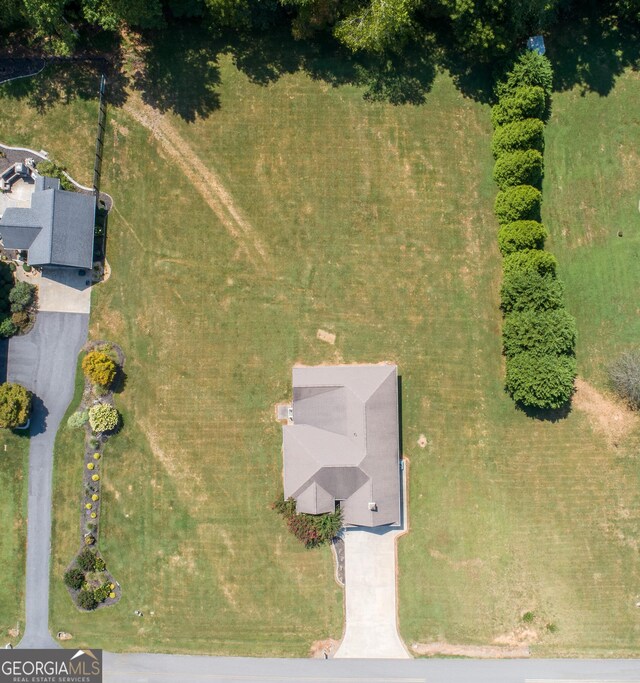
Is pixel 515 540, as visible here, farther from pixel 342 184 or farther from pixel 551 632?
pixel 342 184

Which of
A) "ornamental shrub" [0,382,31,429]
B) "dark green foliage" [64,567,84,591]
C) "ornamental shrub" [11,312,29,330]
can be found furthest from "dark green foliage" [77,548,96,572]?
"ornamental shrub" [11,312,29,330]

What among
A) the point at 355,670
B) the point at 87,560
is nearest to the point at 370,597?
the point at 355,670

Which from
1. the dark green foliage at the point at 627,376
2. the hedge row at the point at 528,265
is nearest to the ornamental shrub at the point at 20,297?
the hedge row at the point at 528,265

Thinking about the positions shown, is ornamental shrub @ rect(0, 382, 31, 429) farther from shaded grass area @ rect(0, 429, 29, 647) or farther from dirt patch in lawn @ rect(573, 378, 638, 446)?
dirt patch in lawn @ rect(573, 378, 638, 446)

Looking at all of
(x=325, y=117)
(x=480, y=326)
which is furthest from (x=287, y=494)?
(x=325, y=117)

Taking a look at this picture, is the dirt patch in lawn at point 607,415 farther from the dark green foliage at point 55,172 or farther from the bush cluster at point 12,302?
the bush cluster at point 12,302

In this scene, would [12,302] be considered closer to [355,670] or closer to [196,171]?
[196,171]
